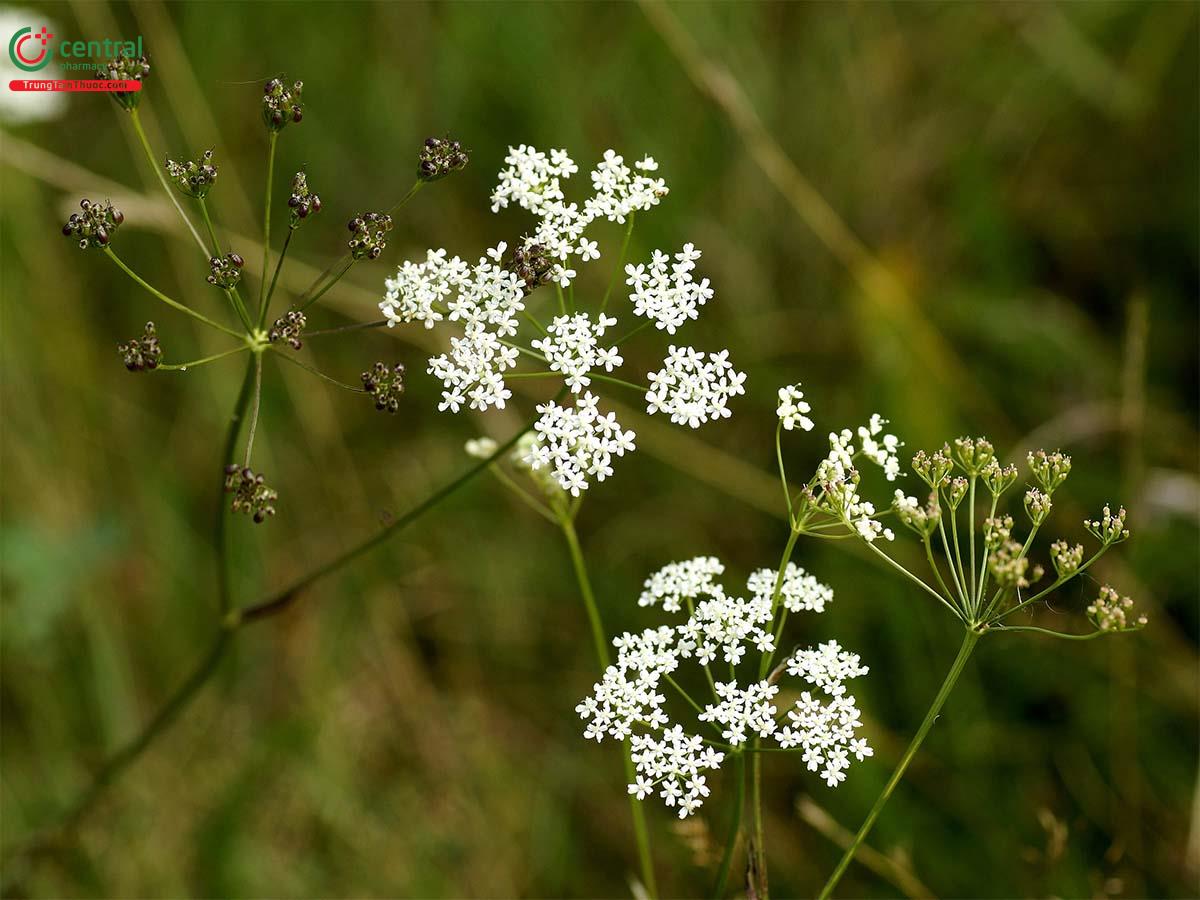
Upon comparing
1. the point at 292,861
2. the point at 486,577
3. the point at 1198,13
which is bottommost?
the point at 292,861

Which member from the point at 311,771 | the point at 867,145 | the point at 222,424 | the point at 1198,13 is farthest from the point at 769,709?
the point at 1198,13

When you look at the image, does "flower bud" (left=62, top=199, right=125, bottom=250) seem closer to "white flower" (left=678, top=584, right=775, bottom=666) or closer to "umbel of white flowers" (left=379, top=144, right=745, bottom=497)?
"umbel of white flowers" (left=379, top=144, right=745, bottom=497)

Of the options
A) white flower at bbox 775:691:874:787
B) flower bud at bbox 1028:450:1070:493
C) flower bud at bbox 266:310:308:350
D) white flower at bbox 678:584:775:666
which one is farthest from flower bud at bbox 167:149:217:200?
flower bud at bbox 1028:450:1070:493

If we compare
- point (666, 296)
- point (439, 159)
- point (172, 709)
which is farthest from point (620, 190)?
point (172, 709)

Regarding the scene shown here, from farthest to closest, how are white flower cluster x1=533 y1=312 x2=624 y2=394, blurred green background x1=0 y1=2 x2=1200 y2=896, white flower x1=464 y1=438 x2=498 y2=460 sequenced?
blurred green background x1=0 y1=2 x2=1200 y2=896 → white flower x1=464 y1=438 x2=498 y2=460 → white flower cluster x1=533 y1=312 x2=624 y2=394

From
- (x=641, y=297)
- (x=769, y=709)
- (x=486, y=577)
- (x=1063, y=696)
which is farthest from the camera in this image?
(x=486, y=577)

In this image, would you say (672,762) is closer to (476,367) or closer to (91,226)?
(476,367)

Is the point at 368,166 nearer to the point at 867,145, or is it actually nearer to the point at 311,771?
the point at 867,145
